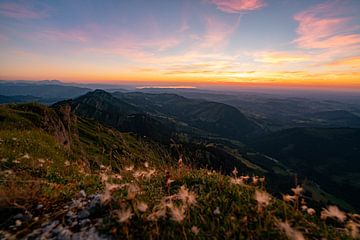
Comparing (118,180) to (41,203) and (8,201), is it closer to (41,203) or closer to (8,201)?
(41,203)

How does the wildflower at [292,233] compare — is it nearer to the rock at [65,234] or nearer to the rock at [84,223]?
the rock at [84,223]

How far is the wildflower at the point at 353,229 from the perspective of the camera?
368cm

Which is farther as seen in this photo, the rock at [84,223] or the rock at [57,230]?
the rock at [84,223]

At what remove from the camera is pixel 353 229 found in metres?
3.78

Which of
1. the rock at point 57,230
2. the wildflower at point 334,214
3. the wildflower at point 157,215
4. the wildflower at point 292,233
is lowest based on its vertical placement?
the rock at point 57,230

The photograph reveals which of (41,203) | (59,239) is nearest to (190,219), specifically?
(59,239)

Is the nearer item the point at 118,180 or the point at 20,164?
the point at 118,180

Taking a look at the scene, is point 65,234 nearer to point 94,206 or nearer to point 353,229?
point 94,206

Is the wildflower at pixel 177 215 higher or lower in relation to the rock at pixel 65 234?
higher

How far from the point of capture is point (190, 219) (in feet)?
13.6

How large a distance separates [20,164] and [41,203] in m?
4.87

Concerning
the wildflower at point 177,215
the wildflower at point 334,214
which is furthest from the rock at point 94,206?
the wildflower at point 334,214

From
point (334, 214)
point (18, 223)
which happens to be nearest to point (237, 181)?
point (334, 214)

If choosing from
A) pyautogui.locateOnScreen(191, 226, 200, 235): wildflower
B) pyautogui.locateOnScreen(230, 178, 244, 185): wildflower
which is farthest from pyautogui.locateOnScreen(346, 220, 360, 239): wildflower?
pyautogui.locateOnScreen(191, 226, 200, 235): wildflower
